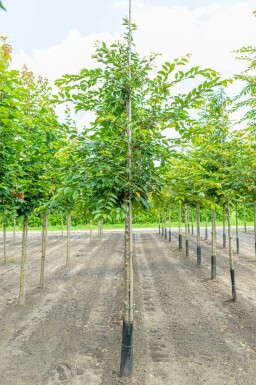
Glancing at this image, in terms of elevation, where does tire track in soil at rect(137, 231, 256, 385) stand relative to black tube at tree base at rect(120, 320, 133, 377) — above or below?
below

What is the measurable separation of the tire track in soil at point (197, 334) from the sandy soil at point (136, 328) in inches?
0.8

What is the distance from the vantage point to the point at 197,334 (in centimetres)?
679

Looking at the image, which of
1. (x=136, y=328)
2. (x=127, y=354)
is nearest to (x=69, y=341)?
(x=136, y=328)

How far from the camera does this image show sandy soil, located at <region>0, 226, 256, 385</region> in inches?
206

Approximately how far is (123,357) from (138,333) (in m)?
1.72

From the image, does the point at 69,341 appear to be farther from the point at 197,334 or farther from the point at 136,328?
the point at 197,334

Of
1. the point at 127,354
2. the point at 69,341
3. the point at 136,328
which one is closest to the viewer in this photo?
the point at 127,354

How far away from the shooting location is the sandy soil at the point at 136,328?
5.23 meters

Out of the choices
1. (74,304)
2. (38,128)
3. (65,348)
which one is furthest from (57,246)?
(65,348)

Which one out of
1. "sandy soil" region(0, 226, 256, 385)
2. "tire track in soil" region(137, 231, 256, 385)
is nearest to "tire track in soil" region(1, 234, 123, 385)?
"sandy soil" region(0, 226, 256, 385)

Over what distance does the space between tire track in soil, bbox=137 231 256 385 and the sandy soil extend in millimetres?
19

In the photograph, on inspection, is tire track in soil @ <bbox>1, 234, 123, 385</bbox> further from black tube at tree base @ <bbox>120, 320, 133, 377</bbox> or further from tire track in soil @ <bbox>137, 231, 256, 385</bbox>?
tire track in soil @ <bbox>137, 231, 256, 385</bbox>

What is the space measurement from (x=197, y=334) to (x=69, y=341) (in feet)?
9.73

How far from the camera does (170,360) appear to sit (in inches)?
222
